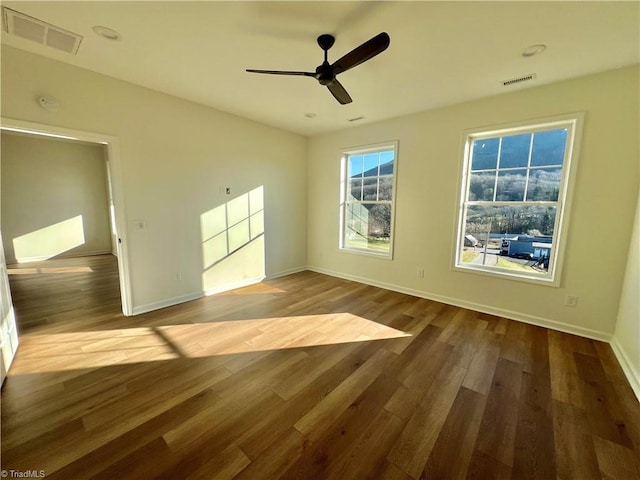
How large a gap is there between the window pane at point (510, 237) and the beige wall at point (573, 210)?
22 centimetres

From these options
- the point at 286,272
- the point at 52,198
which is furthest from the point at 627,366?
the point at 52,198

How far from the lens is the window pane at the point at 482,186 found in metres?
3.32

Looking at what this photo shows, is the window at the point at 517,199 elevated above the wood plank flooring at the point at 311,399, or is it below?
above

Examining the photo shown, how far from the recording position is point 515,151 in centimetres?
313

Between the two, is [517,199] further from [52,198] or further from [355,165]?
[52,198]

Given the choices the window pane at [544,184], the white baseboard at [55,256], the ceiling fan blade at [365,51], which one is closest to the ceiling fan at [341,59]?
the ceiling fan blade at [365,51]

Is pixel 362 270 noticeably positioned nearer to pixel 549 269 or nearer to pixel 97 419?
pixel 549 269

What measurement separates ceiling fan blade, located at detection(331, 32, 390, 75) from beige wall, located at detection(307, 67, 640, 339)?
154 centimetres

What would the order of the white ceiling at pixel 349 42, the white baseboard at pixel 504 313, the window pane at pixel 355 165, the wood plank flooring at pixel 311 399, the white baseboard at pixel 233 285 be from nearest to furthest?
the wood plank flooring at pixel 311 399 → the white ceiling at pixel 349 42 → the white baseboard at pixel 504 313 → the white baseboard at pixel 233 285 → the window pane at pixel 355 165

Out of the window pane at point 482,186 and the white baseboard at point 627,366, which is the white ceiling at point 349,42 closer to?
the window pane at point 482,186

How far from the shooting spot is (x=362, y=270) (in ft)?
15.2

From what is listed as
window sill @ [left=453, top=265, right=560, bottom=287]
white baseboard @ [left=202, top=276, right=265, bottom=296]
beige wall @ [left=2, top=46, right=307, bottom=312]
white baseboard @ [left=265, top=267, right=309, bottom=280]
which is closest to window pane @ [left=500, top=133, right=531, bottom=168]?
window sill @ [left=453, top=265, right=560, bottom=287]

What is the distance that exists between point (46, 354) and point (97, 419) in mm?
1267

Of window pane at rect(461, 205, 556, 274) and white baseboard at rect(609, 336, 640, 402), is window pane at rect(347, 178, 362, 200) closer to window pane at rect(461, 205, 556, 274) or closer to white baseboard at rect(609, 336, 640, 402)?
window pane at rect(461, 205, 556, 274)
